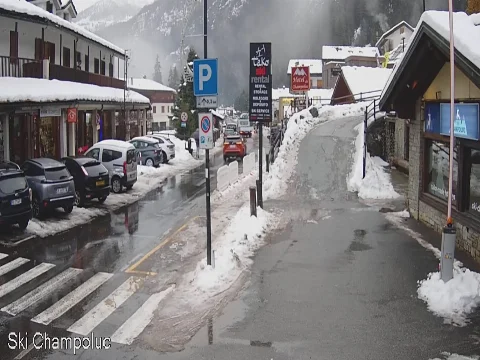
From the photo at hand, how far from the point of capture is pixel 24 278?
35.9 ft

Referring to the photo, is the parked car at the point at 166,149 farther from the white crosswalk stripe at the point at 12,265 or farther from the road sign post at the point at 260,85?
the white crosswalk stripe at the point at 12,265

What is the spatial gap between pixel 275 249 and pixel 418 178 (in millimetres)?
5104

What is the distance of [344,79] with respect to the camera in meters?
45.3

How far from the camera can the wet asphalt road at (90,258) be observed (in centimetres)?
867

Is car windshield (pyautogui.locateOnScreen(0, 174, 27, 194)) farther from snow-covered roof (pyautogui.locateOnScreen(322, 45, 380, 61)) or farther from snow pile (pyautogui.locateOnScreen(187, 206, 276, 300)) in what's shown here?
snow-covered roof (pyautogui.locateOnScreen(322, 45, 380, 61))

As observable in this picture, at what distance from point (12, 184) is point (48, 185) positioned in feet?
7.27

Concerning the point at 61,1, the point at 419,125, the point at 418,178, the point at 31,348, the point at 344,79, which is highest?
the point at 61,1

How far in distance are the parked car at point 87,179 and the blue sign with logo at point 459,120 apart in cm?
1126

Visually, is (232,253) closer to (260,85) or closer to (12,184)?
(12,184)

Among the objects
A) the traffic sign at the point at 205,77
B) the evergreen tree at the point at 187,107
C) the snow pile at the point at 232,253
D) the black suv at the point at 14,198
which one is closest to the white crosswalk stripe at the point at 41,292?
the snow pile at the point at 232,253

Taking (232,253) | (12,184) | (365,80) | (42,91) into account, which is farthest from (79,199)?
(365,80)

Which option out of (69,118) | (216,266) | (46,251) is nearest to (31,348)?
(216,266)

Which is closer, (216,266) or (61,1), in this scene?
(216,266)

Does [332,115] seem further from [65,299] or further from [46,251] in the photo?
[65,299]
